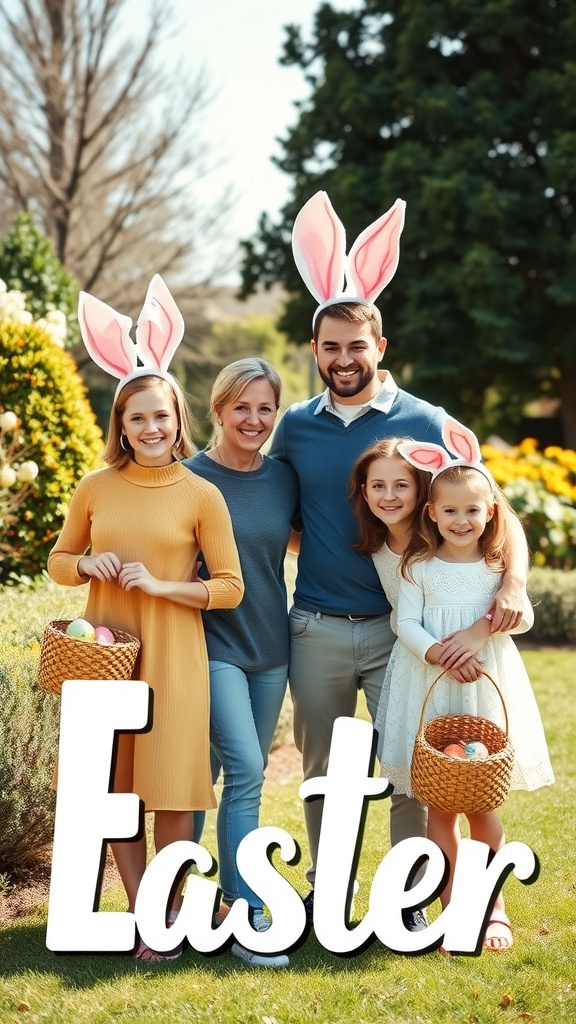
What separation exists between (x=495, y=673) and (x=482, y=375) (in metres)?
15.9

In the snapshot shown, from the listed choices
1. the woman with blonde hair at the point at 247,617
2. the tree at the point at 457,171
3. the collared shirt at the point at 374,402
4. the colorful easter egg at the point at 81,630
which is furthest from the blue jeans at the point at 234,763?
the tree at the point at 457,171

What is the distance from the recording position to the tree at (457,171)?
1612cm

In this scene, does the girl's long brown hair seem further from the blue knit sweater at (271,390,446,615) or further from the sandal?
the sandal

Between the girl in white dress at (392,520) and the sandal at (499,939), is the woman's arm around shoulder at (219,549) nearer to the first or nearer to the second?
the girl in white dress at (392,520)

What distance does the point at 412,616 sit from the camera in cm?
350

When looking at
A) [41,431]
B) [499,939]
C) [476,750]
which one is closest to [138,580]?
Result: [476,750]

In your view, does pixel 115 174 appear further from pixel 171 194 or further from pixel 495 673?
pixel 495 673

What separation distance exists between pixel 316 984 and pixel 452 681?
1.05 meters

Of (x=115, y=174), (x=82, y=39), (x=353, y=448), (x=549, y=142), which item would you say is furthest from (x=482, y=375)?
(x=353, y=448)

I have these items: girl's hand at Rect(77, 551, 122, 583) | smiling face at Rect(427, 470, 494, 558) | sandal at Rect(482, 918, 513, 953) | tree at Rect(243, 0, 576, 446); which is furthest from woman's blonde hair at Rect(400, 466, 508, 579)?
tree at Rect(243, 0, 576, 446)

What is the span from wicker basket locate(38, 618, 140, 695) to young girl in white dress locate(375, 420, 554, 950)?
0.94 meters

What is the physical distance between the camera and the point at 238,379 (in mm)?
3580

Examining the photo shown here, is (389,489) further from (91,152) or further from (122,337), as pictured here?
(91,152)

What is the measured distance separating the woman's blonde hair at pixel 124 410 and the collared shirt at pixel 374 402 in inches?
21.3
